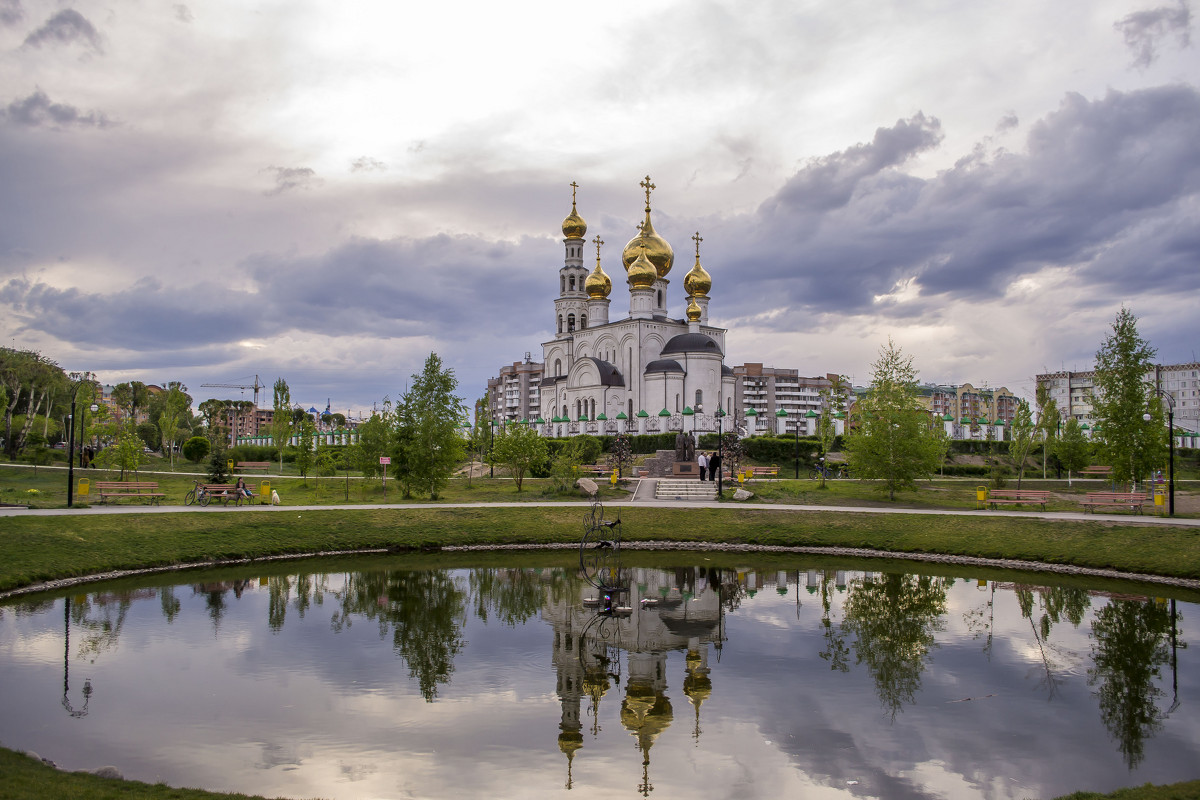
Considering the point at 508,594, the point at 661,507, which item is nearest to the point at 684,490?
the point at 661,507

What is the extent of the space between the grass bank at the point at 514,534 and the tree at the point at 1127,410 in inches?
297

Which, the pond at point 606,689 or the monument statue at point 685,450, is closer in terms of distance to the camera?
the pond at point 606,689

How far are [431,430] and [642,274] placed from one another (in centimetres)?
3166

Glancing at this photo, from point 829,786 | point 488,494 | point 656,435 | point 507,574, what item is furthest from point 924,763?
point 656,435

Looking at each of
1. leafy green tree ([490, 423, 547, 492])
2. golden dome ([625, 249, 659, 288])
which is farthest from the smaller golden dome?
leafy green tree ([490, 423, 547, 492])

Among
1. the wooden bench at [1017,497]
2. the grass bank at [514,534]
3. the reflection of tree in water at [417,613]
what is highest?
the wooden bench at [1017,497]

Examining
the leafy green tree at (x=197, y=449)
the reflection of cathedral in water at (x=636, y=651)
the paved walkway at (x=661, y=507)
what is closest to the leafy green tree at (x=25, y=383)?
the leafy green tree at (x=197, y=449)

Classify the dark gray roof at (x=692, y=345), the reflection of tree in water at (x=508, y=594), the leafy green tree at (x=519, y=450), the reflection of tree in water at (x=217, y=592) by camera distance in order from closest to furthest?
the reflection of tree in water at (x=217, y=592), the reflection of tree in water at (x=508, y=594), the leafy green tree at (x=519, y=450), the dark gray roof at (x=692, y=345)

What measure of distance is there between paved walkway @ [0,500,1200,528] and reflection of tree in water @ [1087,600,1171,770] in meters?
7.53

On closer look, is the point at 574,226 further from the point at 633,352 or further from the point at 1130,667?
the point at 1130,667

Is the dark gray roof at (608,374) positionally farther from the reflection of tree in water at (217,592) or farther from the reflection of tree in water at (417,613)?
the reflection of tree in water at (217,592)

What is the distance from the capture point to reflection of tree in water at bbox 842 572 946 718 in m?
10.2

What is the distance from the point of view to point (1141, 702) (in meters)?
9.42

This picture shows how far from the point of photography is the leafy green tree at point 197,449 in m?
44.8
